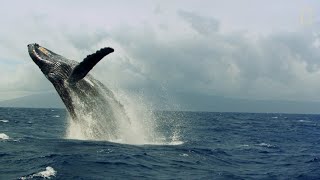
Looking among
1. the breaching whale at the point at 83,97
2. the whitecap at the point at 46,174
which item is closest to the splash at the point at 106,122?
the breaching whale at the point at 83,97

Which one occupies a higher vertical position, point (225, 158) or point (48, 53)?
point (48, 53)

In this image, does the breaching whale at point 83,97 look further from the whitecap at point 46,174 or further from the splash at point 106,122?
the whitecap at point 46,174

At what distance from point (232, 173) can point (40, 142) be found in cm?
846

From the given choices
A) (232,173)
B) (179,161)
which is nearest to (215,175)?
(232,173)

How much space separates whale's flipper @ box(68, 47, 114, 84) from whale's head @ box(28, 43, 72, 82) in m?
0.64

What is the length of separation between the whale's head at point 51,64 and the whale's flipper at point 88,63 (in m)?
0.64

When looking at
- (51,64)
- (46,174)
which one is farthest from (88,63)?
(46,174)

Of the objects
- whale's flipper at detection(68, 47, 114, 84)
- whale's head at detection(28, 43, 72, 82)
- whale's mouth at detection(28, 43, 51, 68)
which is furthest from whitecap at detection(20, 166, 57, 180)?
whale's mouth at detection(28, 43, 51, 68)

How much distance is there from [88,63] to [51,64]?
2371 millimetres

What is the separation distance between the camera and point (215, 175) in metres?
11.8

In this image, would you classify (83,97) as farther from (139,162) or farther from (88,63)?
(139,162)

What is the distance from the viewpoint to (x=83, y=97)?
15477mm

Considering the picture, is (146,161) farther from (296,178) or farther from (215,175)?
(296,178)

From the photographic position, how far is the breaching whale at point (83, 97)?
50.1 ft
